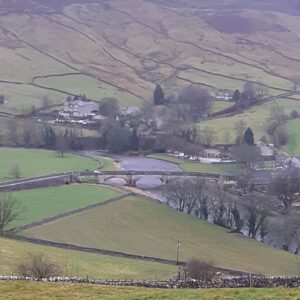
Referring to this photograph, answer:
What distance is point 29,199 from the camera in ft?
293

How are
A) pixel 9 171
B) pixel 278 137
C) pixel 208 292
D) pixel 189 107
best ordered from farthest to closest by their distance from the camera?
pixel 189 107
pixel 278 137
pixel 9 171
pixel 208 292

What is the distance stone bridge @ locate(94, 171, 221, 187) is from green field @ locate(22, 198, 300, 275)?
26.1 metres

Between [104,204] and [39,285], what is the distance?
52.6m

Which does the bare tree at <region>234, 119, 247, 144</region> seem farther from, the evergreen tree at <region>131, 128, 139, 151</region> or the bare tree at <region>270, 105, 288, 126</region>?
the evergreen tree at <region>131, 128, 139, 151</region>

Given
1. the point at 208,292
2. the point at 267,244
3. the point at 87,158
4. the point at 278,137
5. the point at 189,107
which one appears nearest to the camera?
the point at 208,292

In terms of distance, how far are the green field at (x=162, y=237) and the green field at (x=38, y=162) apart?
29.4 meters

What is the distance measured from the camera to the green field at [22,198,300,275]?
6581cm

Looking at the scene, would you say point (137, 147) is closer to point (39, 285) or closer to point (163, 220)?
point (163, 220)

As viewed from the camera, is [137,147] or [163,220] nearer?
[163,220]

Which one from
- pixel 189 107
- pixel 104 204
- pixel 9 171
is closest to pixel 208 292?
pixel 104 204

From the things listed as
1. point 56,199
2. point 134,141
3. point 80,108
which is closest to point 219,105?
point 80,108

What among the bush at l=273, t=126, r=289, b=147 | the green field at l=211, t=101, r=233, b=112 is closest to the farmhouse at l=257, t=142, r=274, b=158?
the bush at l=273, t=126, r=289, b=147

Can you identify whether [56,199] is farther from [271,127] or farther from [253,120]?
[253,120]

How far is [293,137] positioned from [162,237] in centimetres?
7682
